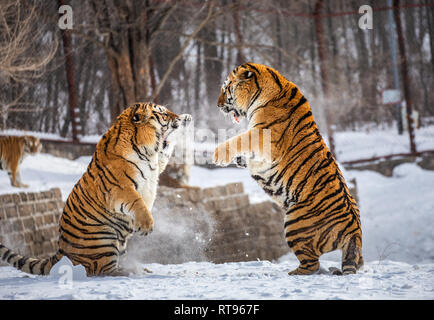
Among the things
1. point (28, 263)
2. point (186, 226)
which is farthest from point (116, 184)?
point (186, 226)

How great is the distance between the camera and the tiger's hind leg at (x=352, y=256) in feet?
9.75

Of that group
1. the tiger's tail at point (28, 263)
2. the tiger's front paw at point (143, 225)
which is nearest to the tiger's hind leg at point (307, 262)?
the tiger's front paw at point (143, 225)

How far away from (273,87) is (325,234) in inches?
37.1

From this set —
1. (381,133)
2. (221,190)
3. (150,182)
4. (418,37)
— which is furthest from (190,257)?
(418,37)

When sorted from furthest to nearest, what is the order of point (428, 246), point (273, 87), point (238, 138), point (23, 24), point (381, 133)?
point (381, 133) → point (428, 246) → point (23, 24) → point (273, 87) → point (238, 138)

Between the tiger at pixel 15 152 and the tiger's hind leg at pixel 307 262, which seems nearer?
the tiger's hind leg at pixel 307 262

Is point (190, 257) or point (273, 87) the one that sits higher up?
point (273, 87)

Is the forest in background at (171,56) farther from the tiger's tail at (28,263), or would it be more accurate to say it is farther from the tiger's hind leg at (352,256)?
the tiger's hind leg at (352,256)

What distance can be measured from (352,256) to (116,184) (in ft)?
4.92

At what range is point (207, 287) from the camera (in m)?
2.70

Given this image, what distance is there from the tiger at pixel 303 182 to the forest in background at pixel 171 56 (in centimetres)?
352

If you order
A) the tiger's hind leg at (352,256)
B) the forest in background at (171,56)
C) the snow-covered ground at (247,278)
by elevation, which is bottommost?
the snow-covered ground at (247,278)

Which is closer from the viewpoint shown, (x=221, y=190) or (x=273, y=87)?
(x=273, y=87)

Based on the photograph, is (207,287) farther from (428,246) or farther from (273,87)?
(428,246)
